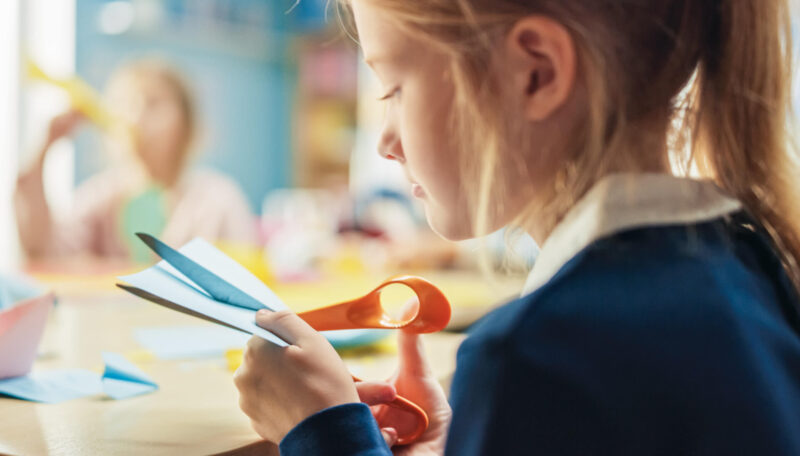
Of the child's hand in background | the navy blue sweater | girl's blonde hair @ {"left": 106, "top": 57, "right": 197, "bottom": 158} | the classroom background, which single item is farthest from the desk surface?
girl's blonde hair @ {"left": 106, "top": 57, "right": 197, "bottom": 158}

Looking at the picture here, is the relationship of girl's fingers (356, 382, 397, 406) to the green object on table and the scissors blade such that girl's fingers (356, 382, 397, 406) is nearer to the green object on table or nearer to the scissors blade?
the scissors blade

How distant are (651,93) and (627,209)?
0.27 feet

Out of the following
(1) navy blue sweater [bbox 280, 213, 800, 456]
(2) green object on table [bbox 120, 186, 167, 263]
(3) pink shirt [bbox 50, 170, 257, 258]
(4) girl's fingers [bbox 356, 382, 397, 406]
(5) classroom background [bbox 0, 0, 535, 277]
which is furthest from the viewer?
(5) classroom background [bbox 0, 0, 535, 277]

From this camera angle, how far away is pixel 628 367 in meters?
0.34

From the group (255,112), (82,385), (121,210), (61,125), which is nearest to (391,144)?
(82,385)

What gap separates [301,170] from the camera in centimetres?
427

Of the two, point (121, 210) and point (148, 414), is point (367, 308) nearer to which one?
point (148, 414)

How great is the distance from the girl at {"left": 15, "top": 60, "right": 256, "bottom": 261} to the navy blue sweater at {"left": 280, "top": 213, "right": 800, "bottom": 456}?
5.18 feet

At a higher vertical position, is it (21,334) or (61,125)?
(61,125)

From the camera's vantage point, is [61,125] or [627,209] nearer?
[627,209]

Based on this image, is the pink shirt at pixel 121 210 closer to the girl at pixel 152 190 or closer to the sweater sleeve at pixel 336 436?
the girl at pixel 152 190

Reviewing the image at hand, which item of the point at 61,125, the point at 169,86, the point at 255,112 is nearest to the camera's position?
the point at 61,125

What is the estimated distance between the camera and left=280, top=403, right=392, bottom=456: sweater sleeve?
384 mm

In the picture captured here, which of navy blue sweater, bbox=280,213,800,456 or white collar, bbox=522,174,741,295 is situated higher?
white collar, bbox=522,174,741,295
